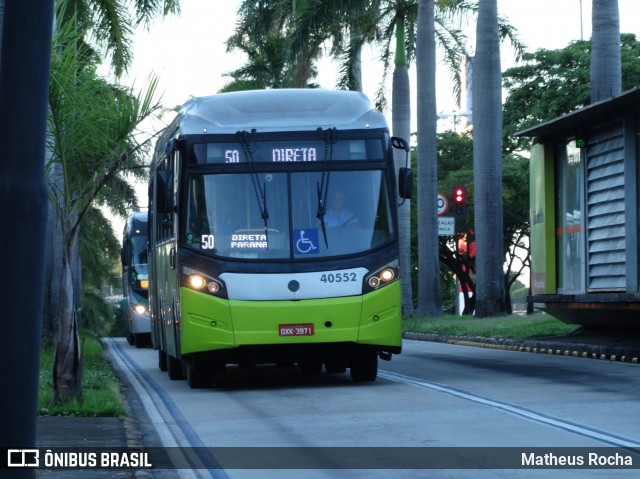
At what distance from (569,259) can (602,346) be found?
1918mm

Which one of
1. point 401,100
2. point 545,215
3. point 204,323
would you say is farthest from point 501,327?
point 204,323

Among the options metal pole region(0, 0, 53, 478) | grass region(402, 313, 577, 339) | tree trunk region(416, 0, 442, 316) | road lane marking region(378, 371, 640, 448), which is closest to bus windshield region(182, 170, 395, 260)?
road lane marking region(378, 371, 640, 448)

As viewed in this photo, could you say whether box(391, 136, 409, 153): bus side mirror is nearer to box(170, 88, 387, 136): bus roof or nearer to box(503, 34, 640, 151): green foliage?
box(170, 88, 387, 136): bus roof

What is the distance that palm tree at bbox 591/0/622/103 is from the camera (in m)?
27.2

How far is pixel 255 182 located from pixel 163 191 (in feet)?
3.72

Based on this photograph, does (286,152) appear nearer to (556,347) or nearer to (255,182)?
(255,182)

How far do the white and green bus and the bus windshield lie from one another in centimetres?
1

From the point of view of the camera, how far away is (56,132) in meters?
13.6

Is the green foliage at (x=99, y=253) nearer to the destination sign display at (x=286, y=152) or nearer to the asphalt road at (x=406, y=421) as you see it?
the asphalt road at (x=406, y=421)

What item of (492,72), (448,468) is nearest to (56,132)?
(448,468)

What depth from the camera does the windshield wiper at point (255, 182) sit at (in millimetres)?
16203

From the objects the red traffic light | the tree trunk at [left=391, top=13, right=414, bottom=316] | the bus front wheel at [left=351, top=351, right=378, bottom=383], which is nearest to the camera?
the bus front wheel at [left=351, top=351, right=378, bottom=383]

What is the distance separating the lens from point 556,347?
23.4m

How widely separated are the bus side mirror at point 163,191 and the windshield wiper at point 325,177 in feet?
6.09
